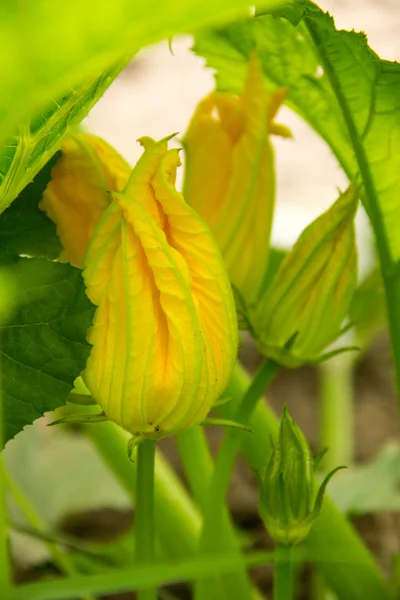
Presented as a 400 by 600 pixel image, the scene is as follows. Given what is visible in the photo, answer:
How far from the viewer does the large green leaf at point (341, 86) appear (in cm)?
45

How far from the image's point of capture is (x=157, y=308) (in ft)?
1.22

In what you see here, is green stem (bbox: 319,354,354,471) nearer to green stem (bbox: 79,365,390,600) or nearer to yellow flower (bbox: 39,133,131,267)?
green stem (bbox: 79,365,390,600)

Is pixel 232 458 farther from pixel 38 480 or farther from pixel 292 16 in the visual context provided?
pixel 38 480

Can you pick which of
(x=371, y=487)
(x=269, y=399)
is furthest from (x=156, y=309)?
(x=269, y=399)

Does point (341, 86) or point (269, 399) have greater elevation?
point (341, 86)

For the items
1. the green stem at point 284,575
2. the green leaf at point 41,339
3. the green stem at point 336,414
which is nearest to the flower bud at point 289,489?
the green stem at point 284,575

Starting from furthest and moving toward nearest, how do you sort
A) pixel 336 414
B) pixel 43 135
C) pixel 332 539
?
pixel 336 414 → pixel 332 539 → pixel 43 135

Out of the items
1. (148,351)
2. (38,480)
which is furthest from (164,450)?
(148,351)

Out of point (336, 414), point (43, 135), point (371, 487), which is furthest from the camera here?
point (336, 414)

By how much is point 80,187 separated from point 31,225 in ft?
0.13

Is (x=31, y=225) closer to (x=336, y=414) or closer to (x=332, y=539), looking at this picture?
(x=332, y=539)

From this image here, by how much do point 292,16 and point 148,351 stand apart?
0.57 ft

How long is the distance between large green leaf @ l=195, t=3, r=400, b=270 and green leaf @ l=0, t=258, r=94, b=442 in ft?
0.61

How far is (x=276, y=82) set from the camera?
0.53 meters
